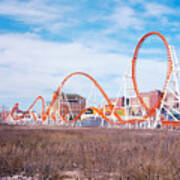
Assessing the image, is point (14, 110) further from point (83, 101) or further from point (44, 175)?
point (44, 175)

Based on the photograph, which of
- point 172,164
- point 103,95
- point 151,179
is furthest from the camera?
point 103,95

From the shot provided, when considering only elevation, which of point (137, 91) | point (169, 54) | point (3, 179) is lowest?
point (3, 179)

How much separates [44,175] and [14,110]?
115m

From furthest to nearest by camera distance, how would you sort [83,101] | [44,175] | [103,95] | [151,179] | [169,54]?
[83,101]
[103,95]
[169,54]
[44,175]
[151,179]

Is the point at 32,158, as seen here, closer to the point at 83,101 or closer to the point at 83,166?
the point at 83,166

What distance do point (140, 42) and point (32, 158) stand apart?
1455 inches

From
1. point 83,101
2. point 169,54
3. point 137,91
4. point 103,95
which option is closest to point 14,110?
point 83,101

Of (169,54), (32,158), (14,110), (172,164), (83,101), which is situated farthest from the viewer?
(83,101)

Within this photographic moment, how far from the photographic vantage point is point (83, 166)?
790cm

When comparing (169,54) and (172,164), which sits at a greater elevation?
(169,54)

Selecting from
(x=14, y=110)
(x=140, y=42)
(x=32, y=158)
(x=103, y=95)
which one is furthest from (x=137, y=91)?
(x=14, y=110)

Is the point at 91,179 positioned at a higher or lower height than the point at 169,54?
lower

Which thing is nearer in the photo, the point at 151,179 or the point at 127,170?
the point at 151,179

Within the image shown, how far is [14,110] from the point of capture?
119 meters
